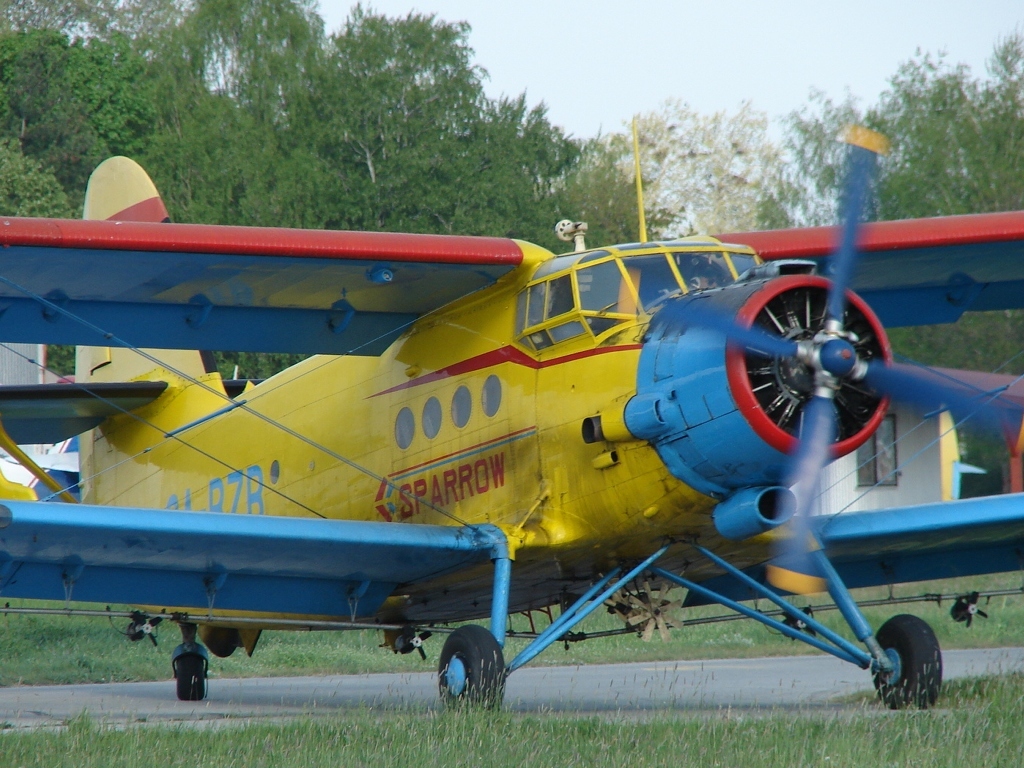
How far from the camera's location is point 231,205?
4047 cm

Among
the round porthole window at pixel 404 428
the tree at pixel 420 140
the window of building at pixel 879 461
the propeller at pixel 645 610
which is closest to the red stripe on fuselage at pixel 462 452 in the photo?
the round porthole window at pixel 404 428

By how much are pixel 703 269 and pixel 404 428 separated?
2576mm

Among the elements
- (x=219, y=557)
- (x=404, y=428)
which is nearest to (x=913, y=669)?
(x=404, y=428)

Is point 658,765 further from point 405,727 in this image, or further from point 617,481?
point 617,481

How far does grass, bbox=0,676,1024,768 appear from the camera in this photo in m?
5.98

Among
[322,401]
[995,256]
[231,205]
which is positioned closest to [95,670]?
[322,401]

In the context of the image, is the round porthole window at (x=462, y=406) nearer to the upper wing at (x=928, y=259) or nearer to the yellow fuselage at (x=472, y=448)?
the yellow fuselage at (x=472, y=448)

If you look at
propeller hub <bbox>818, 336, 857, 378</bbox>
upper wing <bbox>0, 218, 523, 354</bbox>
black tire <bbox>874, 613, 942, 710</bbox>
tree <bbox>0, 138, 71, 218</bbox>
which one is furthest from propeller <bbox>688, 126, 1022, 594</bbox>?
tree <bbox>0, 138, 71, 218</bbox>

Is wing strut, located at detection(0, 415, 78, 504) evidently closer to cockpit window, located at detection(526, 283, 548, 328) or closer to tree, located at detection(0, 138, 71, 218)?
cockpit window, located at detection(526, 283, 548, 328)

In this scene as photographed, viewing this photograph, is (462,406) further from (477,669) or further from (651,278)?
(477,669)

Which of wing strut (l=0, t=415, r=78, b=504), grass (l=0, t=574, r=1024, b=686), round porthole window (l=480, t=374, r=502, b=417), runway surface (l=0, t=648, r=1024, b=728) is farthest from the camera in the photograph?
grass (l=0, t=574, r=1024, b=686)

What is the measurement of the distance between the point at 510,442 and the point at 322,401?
95.1 inches

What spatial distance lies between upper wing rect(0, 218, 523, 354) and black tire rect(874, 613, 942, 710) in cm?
363

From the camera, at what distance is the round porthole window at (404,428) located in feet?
30.4
